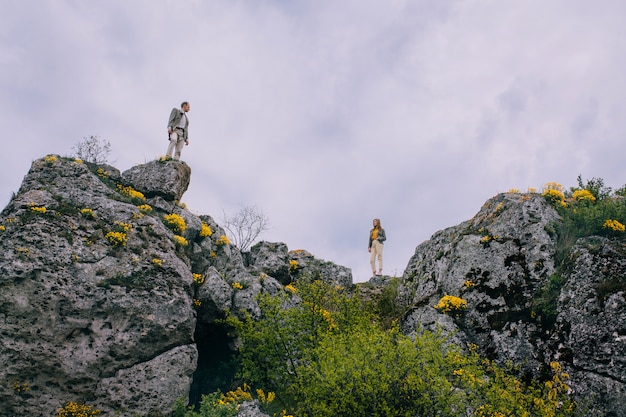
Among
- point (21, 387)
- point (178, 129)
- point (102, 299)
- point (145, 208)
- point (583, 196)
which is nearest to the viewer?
point (21, 387)

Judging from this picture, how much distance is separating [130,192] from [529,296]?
17.5 m

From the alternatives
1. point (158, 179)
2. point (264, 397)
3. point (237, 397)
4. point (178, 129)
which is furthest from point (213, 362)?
point (178, 129)

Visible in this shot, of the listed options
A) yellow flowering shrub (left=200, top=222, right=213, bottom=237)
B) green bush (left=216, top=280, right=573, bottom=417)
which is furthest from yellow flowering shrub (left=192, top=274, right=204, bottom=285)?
green bush (left=216, top=280, right=573, bottom=417)

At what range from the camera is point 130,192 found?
2100 cm

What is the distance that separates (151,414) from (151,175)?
11.7 metres

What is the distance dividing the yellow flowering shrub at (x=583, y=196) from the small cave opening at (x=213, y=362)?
53.5 feet

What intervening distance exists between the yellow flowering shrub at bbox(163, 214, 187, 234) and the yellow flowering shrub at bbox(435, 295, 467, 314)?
1146cm

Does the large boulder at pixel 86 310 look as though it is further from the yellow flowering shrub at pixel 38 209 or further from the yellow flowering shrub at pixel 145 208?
the yellow flowering shrub at pixel 145 208

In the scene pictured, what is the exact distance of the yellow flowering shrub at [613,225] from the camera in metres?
16.7

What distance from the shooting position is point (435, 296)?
19.1 m

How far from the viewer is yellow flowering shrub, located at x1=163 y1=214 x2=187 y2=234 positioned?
20.0 meters

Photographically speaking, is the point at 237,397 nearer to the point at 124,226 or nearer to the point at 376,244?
the point at 124,226

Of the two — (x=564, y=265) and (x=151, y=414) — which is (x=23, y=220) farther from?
(x=564, y=265)

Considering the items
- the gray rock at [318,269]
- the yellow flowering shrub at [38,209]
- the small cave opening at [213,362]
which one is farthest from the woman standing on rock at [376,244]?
the yellow flowering shrub at [38,209]
